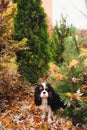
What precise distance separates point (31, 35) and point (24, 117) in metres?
2.42

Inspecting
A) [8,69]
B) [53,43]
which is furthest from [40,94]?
[53,43]

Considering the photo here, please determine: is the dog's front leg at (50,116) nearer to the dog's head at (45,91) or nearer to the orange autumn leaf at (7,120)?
the dog's head at (45,91)

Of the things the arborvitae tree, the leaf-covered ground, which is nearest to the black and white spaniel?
the leaf-covered ground

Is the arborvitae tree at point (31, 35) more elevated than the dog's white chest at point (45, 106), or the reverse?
the arborvitae tree at point (31, 35)

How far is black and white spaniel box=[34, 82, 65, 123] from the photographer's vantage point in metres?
7.22

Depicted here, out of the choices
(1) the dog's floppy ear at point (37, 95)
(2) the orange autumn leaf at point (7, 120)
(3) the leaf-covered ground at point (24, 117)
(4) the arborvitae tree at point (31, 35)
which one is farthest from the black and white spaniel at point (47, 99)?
(4) the arborvitae tree at point (31, 35)

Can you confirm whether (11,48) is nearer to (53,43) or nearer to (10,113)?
(10,113)

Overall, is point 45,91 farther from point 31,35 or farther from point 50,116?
point 31,35

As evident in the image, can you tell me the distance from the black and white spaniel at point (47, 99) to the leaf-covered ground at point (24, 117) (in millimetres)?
187

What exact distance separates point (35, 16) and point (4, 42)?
A: 1304mm

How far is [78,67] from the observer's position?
5941 mm

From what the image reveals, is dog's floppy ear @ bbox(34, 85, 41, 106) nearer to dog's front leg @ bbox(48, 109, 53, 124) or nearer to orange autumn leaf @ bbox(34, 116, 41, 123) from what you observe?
dog's front leg @ bbox(48, 109, 53, 124)

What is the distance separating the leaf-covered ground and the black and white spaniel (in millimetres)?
187

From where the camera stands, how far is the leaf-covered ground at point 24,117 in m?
7.54
